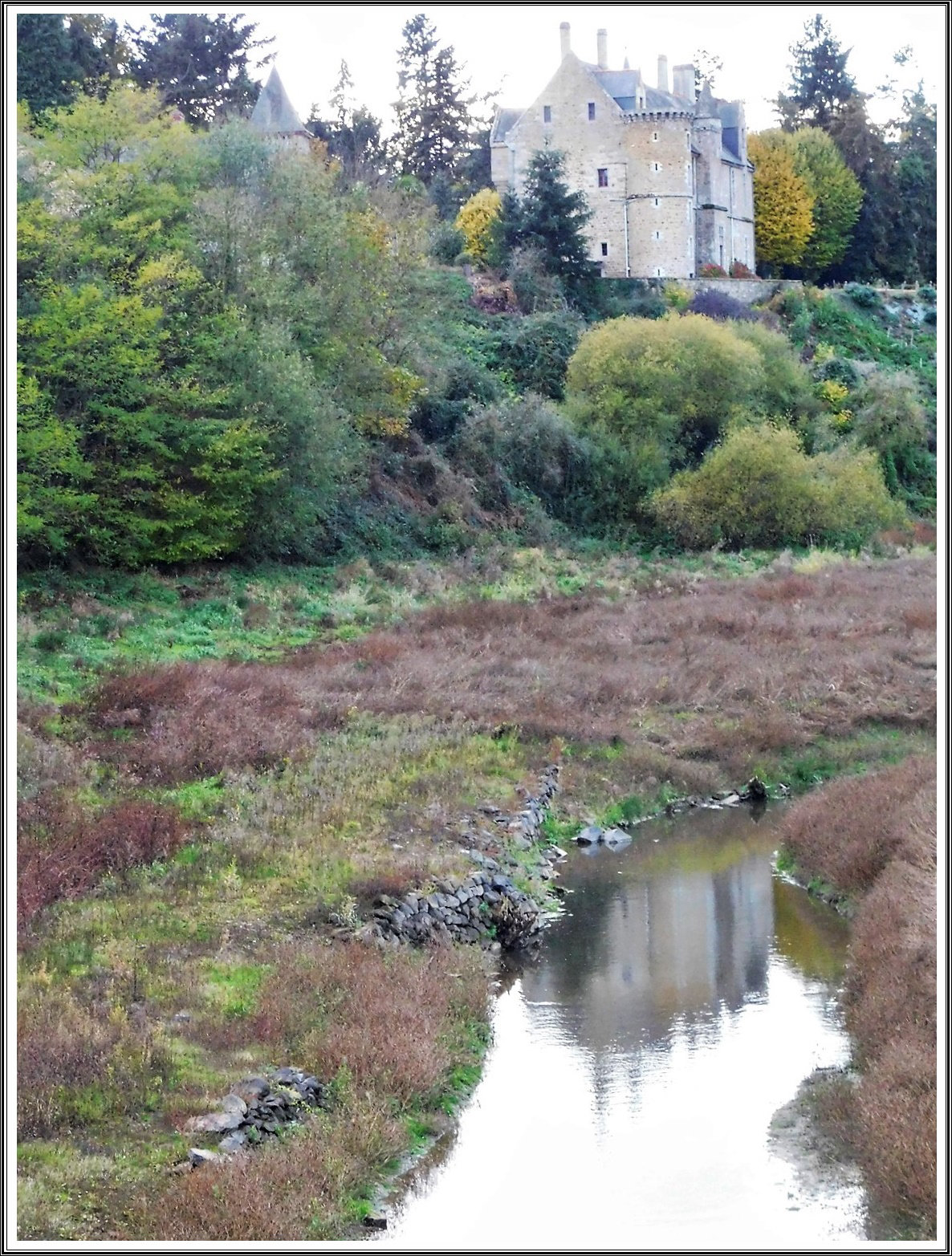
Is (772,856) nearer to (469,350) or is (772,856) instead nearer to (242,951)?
(242,951)

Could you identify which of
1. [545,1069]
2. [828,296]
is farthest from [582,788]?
[828,296]

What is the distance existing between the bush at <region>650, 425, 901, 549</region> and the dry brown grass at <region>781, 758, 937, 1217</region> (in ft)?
86.7

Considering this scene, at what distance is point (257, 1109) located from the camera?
447 inches

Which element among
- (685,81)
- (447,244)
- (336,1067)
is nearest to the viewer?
(336,1067)

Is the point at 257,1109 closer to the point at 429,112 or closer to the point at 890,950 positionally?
the point at 890,950

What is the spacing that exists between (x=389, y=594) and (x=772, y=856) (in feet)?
52.3

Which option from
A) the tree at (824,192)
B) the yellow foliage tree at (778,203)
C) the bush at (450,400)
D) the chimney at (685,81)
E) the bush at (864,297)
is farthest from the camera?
the tree at (824,192)

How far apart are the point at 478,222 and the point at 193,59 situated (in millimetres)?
14903

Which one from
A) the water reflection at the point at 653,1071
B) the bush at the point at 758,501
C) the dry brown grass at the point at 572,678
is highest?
the bush at the point at 758,501

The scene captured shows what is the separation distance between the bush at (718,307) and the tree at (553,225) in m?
5.67

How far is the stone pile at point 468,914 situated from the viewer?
15.5 metres

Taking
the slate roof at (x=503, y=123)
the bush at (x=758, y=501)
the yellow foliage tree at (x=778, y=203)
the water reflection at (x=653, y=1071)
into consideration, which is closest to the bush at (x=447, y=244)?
the slate roof at (x=503, y=123)

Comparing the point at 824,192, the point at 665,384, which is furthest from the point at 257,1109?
the point at 824,192

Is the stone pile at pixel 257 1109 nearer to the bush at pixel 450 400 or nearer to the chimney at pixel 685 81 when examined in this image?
the bush at pixel 450 400
